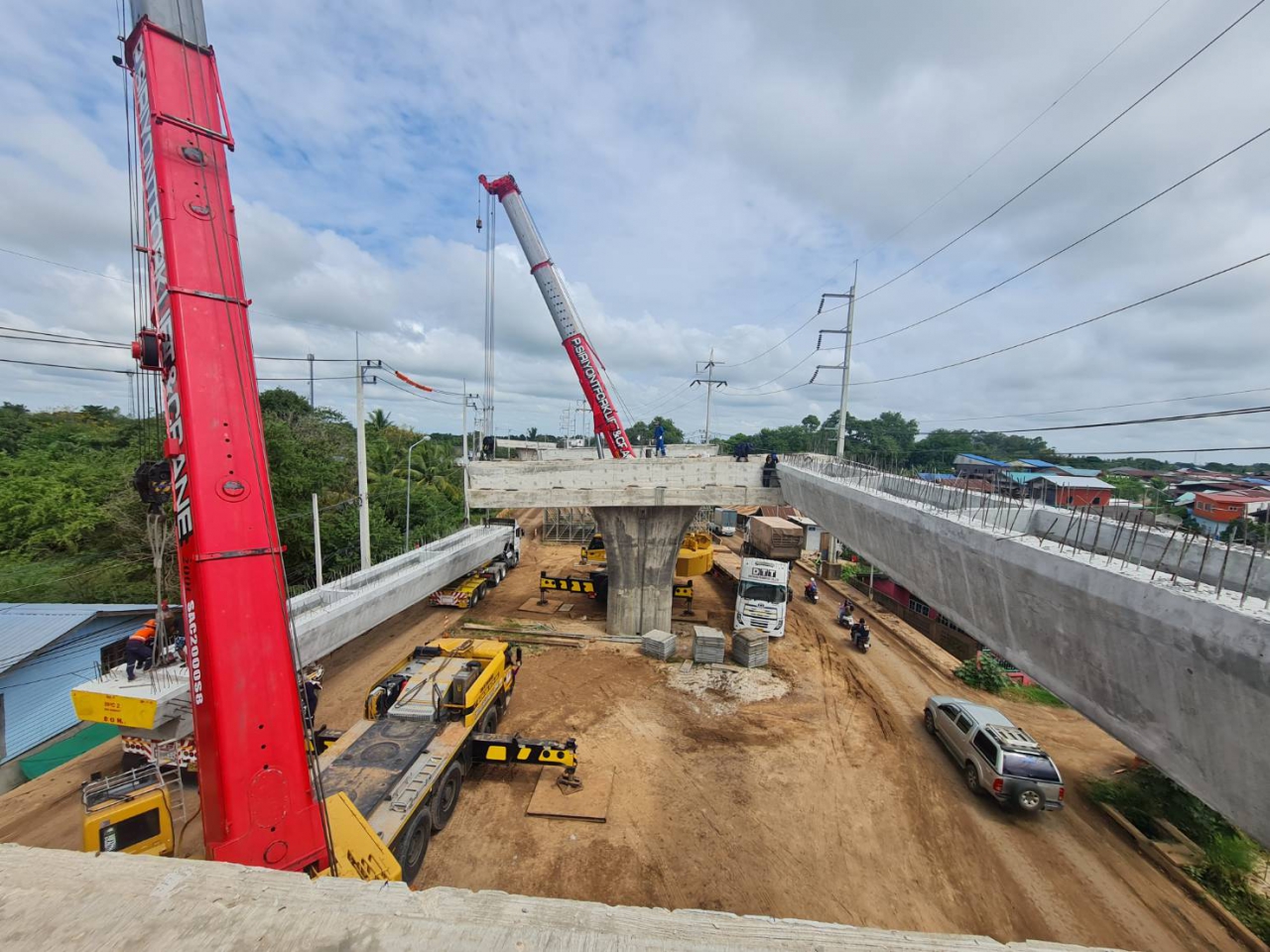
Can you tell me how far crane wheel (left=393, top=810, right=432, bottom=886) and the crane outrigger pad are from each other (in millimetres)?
765

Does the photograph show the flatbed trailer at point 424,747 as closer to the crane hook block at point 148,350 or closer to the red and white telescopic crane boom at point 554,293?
the crane hook block at point 148,350

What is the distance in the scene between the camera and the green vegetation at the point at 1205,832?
9180 mm

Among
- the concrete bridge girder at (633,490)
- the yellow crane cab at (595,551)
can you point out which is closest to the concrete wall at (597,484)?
the concrete bridge girder at (633,490)

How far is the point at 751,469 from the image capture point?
20078 millimetres

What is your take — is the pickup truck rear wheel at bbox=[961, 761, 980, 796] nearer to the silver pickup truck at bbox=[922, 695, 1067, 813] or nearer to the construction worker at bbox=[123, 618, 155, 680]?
the silver pickup truck at bbox=[922, 695, 1067, 813]

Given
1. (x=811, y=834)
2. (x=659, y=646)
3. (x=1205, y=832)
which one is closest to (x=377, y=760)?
(x=811, y=834)

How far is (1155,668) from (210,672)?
9.72 m

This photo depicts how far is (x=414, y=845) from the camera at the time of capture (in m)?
8.89

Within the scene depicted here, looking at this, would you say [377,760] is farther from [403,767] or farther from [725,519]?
[725,519]

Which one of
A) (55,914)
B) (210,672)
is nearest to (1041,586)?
(55,914)

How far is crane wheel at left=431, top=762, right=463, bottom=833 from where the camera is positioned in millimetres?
9781

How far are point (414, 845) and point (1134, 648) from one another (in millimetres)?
10705

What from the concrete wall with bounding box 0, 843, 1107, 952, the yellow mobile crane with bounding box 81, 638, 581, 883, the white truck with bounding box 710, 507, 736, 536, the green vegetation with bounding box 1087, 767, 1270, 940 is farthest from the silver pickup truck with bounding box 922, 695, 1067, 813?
the white truck with bounding box 710, 507, 736, 536

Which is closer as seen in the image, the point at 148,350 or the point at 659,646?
the point at 148,350
